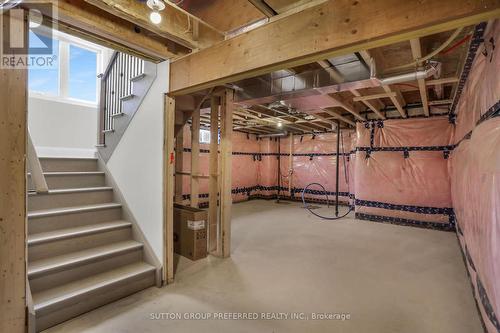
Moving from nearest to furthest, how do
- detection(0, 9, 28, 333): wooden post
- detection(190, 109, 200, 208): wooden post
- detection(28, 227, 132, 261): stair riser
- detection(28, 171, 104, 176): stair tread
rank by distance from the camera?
detection(0, 9, 28, 333): wooden post, detection(28, 227, 132, 261): stair riser, detection(28, 171, 104, 176): stair tread, detection(190, 109, 200, 208): wooden post

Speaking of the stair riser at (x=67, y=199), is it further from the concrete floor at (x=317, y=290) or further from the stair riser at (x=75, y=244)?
the concrete floor at (x=317, y=290)

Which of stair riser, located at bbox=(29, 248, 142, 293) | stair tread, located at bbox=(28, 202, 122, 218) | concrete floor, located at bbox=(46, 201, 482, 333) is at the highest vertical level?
stair tread, located at bbox=(28, 202, 122, 218)

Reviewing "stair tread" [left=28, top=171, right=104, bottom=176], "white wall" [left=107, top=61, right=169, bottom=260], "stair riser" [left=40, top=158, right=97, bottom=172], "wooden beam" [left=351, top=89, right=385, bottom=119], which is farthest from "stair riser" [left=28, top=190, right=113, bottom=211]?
"wooden beam" [left=351, top=89, right=385, bottom=119]

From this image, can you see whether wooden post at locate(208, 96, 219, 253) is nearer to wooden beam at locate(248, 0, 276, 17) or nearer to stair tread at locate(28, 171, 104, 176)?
stair tread at locate(28, 171, 104, 176)

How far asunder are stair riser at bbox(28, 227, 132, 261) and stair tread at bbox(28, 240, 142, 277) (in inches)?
1.6

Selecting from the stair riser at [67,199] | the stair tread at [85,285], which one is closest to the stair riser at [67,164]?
the stair riser at [67,199]

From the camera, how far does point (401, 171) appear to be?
5035 mm

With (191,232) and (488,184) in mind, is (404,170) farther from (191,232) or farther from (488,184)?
(191,232)

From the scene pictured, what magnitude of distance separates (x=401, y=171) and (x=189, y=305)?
186 inches

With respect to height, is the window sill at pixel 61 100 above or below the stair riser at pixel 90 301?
above

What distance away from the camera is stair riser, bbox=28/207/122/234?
7.52 feet

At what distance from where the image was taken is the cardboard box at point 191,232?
10.2 ft

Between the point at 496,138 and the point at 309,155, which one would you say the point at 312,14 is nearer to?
the point at 496,138

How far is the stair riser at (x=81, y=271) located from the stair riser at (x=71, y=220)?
53 centimetres
